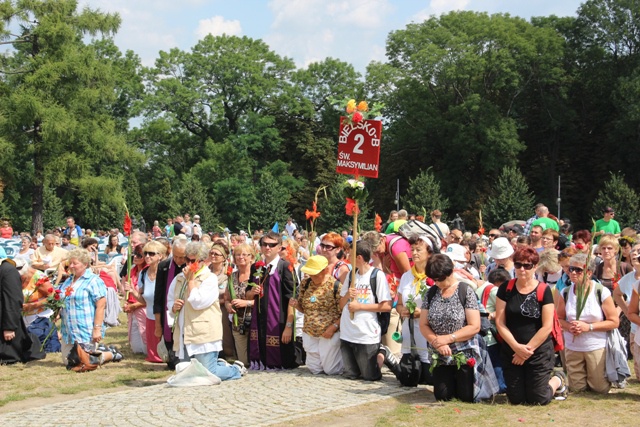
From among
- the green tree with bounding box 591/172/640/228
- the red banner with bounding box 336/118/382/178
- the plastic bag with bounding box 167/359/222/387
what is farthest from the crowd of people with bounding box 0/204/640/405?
the green tree with bounding box 591/172/640/228

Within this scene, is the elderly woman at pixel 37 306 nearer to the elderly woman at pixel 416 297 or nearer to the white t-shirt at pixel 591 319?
the elderly woman at pixel 416 297

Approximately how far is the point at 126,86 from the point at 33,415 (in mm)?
50527

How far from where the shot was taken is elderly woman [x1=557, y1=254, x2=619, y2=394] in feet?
27.7

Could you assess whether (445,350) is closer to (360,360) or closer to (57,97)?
(360,360)

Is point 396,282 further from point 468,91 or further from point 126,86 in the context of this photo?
point 126,86

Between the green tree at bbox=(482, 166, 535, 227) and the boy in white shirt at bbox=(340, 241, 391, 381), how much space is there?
35217 millimetres

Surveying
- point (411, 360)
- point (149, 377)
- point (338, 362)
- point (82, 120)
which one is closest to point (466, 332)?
point (411, 360)

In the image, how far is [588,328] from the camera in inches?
332

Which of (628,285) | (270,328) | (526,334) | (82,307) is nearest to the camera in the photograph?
(526,334)

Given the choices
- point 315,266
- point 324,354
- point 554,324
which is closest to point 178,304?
point 315,266

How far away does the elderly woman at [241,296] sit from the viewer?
10.3 m

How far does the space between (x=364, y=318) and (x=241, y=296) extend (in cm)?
193

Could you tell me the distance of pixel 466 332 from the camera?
773cm

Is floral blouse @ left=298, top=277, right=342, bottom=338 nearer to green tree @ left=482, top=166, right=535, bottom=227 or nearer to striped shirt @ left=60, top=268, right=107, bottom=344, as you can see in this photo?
striped shirt @ left=60, top=268, right=107, bottom=344
